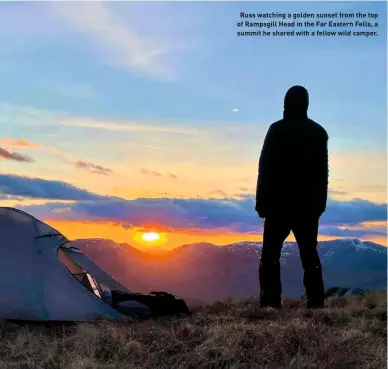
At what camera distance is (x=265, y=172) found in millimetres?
8906

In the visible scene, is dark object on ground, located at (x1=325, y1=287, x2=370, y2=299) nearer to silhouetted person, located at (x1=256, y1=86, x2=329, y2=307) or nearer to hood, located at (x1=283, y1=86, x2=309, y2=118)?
silhouetted person, located at (x1=256, y1=86, x2=329, y2=307)

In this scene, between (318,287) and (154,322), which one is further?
(318,287)

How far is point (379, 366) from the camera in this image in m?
5.40

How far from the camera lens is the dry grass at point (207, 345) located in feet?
18.0

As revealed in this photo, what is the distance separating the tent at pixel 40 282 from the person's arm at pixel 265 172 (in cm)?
229

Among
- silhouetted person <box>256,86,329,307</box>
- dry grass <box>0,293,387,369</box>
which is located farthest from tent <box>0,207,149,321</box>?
silhouetted person <box>256,86,329,307</box>

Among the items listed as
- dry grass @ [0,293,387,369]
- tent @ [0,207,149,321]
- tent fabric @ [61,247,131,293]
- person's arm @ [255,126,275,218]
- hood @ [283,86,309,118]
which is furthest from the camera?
tent fabric @ [61,247,131,293]

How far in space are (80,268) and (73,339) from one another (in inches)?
99.4

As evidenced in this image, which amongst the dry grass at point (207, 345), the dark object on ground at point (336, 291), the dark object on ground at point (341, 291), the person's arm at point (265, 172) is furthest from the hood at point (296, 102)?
the dark object on ground at point (336, 291)

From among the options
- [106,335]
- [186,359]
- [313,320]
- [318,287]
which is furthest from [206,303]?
[186,359]

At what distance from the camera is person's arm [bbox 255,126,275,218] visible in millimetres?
8883

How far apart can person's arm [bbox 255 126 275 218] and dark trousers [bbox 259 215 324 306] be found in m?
0.27

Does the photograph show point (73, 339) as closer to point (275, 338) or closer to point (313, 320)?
point (275, 338)

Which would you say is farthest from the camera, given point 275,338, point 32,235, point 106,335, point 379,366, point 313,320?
point 32,235
